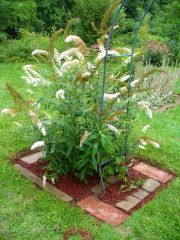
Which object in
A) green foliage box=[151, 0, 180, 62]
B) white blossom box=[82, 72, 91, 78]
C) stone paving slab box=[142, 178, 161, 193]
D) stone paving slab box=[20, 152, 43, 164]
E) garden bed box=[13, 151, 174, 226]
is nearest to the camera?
white blossom box=[82, 72, 91, 78]

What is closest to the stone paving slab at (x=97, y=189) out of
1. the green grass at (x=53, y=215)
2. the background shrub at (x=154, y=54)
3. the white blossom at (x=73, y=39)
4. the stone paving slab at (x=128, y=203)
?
the stone paving slab at (x=128, y=203)

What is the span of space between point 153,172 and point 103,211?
991 mm

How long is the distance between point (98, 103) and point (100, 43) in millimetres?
568

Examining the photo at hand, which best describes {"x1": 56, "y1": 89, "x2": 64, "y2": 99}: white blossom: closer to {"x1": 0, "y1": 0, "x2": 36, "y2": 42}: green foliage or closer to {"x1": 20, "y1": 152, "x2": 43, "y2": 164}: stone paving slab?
{"x1": 20, "y1": 152, "x2": 43, "y2": 164}: stone paving slab

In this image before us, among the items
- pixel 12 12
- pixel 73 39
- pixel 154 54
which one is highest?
pixel 73 39

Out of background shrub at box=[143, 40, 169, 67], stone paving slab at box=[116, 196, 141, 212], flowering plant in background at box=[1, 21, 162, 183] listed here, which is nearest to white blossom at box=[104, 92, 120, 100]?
flowering plant in background at box=[1, 21, 162, 183]

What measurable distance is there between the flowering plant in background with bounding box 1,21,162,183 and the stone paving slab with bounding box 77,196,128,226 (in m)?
0.27

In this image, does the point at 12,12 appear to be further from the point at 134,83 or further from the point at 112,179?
the point at 112,179

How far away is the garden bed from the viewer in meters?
3.23

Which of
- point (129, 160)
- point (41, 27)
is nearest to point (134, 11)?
point (41, 27)

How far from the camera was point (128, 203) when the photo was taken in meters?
3.33

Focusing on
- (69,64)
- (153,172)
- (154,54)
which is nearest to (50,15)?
(154,54)

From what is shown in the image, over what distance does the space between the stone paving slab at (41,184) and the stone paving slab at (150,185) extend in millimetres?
813

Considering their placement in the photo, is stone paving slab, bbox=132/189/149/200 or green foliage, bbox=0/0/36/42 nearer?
stone paving slab, bbox=132/189/149/200
